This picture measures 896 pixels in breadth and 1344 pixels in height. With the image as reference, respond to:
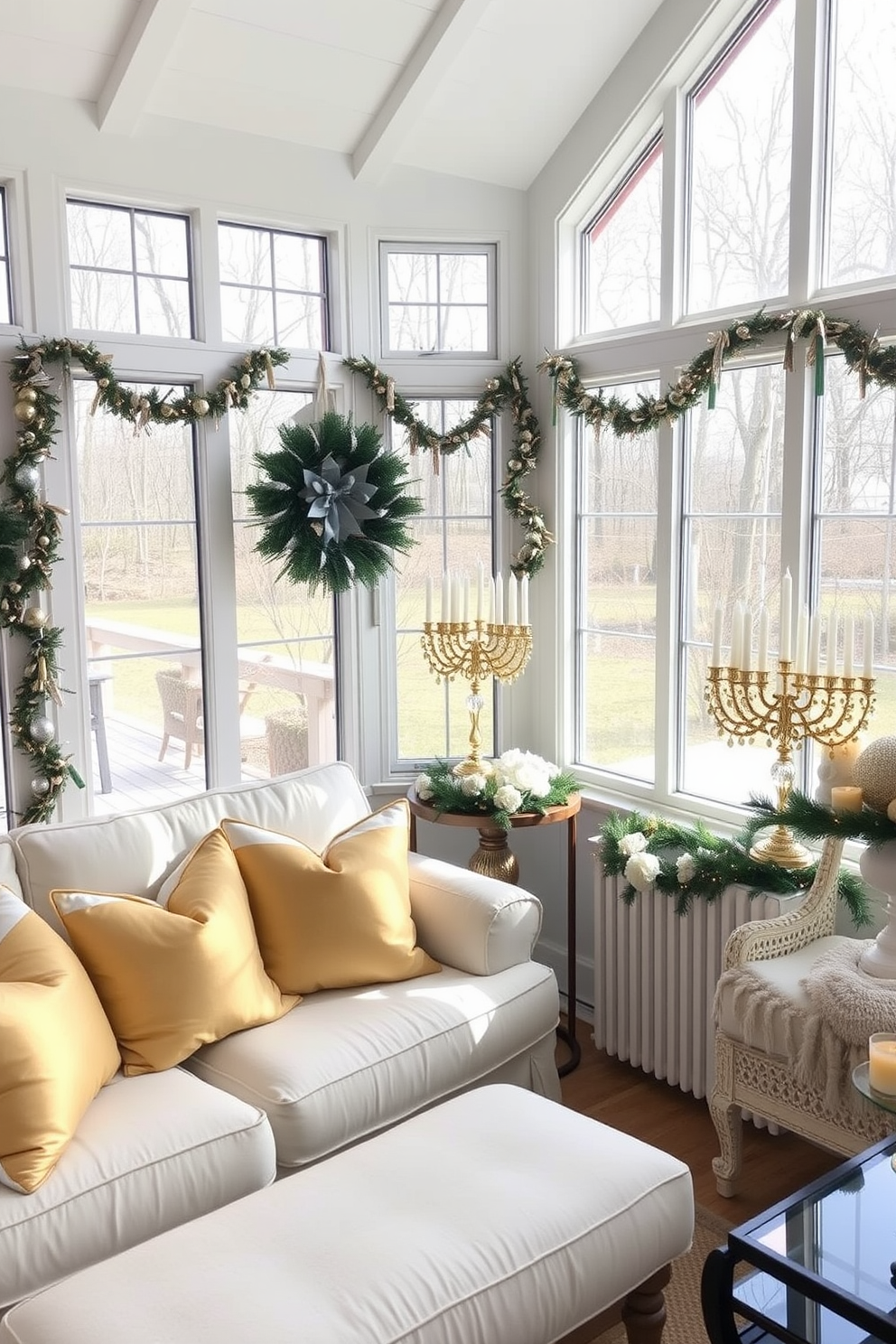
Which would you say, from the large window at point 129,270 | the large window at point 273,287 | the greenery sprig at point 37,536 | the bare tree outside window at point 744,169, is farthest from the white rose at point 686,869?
the large window at point 129,270

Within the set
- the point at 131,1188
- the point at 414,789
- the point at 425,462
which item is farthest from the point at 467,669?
the point at 131,1188

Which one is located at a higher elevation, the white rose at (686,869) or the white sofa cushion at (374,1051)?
the white rose at (686,869)

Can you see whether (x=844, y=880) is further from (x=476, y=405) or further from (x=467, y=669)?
(x=476, y=405)

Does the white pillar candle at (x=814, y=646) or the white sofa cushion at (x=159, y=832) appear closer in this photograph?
the white sofa cushion at (x=159, y=832)

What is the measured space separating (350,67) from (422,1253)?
315 cm

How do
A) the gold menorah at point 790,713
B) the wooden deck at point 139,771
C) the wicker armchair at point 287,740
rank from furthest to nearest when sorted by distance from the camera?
the wicker armchair at point 287,740 < the wooden deck at point 139,771 < the gold menorah at point 790,713

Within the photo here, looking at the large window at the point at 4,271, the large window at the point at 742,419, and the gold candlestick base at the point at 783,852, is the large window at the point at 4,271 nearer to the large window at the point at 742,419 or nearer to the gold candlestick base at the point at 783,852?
the large window at the point at 742,419

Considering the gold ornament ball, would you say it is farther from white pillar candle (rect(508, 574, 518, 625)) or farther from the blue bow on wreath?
the blue bow on wreath

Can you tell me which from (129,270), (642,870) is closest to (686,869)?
(642,870)

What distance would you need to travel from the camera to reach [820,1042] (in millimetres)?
2572

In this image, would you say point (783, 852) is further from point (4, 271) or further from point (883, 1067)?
point (4, 271)

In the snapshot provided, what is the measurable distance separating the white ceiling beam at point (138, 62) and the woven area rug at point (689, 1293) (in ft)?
10.6

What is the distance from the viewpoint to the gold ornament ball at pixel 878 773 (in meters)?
2.56

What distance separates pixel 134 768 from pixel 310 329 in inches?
60.5
